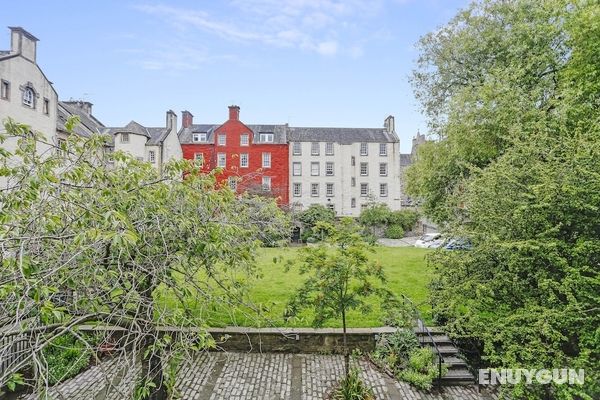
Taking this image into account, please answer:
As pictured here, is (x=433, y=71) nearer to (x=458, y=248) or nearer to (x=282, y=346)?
(x=458, y=248)

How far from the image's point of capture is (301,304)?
790 centimetres

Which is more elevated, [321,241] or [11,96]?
[11,96]

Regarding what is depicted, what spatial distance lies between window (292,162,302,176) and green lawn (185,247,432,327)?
843 inches

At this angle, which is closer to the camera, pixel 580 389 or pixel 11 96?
pixel 580 389

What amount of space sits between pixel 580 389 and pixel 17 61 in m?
30.0

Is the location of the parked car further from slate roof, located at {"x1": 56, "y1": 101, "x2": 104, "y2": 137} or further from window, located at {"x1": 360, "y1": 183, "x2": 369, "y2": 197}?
slate roof, located at {"x1": 56, "y1": 101, "x2": 104, "y2": 137}

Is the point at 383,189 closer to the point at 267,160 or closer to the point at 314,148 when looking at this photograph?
the point at 314,148

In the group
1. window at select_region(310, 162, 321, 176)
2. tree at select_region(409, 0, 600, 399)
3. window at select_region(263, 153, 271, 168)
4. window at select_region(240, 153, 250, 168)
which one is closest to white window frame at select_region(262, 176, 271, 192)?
window at select_region(263, 153, 271, 168)

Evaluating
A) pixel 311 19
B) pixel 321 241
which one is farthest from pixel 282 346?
pixel 311 19

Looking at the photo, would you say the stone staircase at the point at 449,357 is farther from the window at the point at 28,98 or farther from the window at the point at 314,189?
the window at the point at 314,189

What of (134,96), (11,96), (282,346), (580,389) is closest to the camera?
(580,389)

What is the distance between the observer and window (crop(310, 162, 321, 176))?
40.1 m

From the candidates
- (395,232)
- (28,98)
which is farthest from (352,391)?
(395,232)

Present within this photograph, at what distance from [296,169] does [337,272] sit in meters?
33.0
